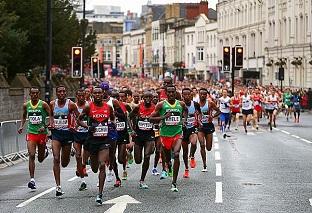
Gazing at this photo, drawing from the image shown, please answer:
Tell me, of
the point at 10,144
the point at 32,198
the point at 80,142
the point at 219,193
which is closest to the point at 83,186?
the point at 80,142

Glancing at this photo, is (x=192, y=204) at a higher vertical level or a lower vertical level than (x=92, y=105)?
lower

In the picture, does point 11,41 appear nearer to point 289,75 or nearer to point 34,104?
point 34,104

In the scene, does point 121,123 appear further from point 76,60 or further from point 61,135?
point 76,60

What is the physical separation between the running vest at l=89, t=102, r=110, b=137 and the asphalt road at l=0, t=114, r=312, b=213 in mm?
1142

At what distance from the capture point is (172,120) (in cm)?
1565

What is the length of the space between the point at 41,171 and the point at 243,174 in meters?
4.93

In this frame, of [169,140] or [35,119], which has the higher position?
[35,119]

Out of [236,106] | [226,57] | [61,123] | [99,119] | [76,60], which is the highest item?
[226,57]

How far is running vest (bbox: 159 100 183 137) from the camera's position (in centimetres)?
1562

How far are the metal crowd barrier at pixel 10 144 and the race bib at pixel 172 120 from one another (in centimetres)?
786

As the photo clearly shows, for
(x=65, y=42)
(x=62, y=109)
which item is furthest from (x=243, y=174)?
(x=65, y=42)

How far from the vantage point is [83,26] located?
50219 millimetres

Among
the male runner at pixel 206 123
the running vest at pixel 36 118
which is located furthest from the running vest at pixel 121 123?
the male runner at pixel 206 123

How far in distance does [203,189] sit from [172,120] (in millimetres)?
1391
